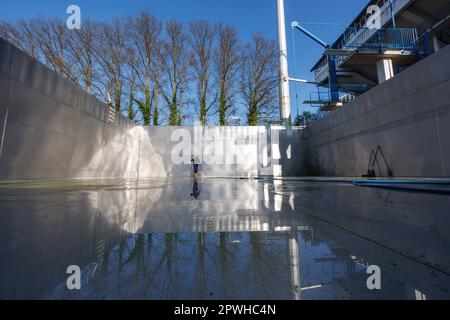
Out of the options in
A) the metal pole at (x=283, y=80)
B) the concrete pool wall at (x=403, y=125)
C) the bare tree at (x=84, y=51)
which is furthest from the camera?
the metal pole at (x=283, y=80)

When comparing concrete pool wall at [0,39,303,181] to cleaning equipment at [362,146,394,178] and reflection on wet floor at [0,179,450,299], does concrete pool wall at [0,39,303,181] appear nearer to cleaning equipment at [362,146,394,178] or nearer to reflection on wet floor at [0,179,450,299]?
cleaning equipment at [362,146,394,178]

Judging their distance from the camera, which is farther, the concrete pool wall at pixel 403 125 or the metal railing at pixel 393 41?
the metal railing at pixel 393 41

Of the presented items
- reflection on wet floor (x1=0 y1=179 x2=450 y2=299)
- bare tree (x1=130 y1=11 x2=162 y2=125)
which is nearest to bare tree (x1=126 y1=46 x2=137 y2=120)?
bare tree (x1=130 y1=11 x2=162 y2=125)

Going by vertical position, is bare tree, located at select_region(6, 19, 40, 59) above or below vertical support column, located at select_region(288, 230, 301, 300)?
above

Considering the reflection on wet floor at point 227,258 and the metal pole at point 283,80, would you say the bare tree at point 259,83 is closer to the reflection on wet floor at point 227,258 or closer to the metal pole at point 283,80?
the metal pole at point 283,80

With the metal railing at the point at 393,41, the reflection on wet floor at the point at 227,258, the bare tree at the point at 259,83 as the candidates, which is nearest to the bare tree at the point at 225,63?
the bare tree at the point at 259,83

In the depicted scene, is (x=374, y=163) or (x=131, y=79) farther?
(x=131, y=79)

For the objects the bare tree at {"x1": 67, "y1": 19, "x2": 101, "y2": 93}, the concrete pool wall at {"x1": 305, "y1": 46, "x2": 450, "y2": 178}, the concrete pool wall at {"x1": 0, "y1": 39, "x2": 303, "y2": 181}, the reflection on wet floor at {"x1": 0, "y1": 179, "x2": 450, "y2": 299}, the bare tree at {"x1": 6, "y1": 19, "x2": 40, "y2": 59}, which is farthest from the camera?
the bare tree at {"x1": 67, "y1": 19, "x2": 101, "y2": 93}

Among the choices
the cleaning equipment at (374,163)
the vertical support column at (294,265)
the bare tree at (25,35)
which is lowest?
the vertical support column at (294,265)

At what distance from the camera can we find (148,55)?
53.6 feet

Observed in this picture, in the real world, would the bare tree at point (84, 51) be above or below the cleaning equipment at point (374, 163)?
above

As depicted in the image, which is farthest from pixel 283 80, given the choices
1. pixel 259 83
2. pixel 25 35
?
pixel 25 35

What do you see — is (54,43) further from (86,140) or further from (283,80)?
(283,80)

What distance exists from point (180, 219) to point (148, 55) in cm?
1818
